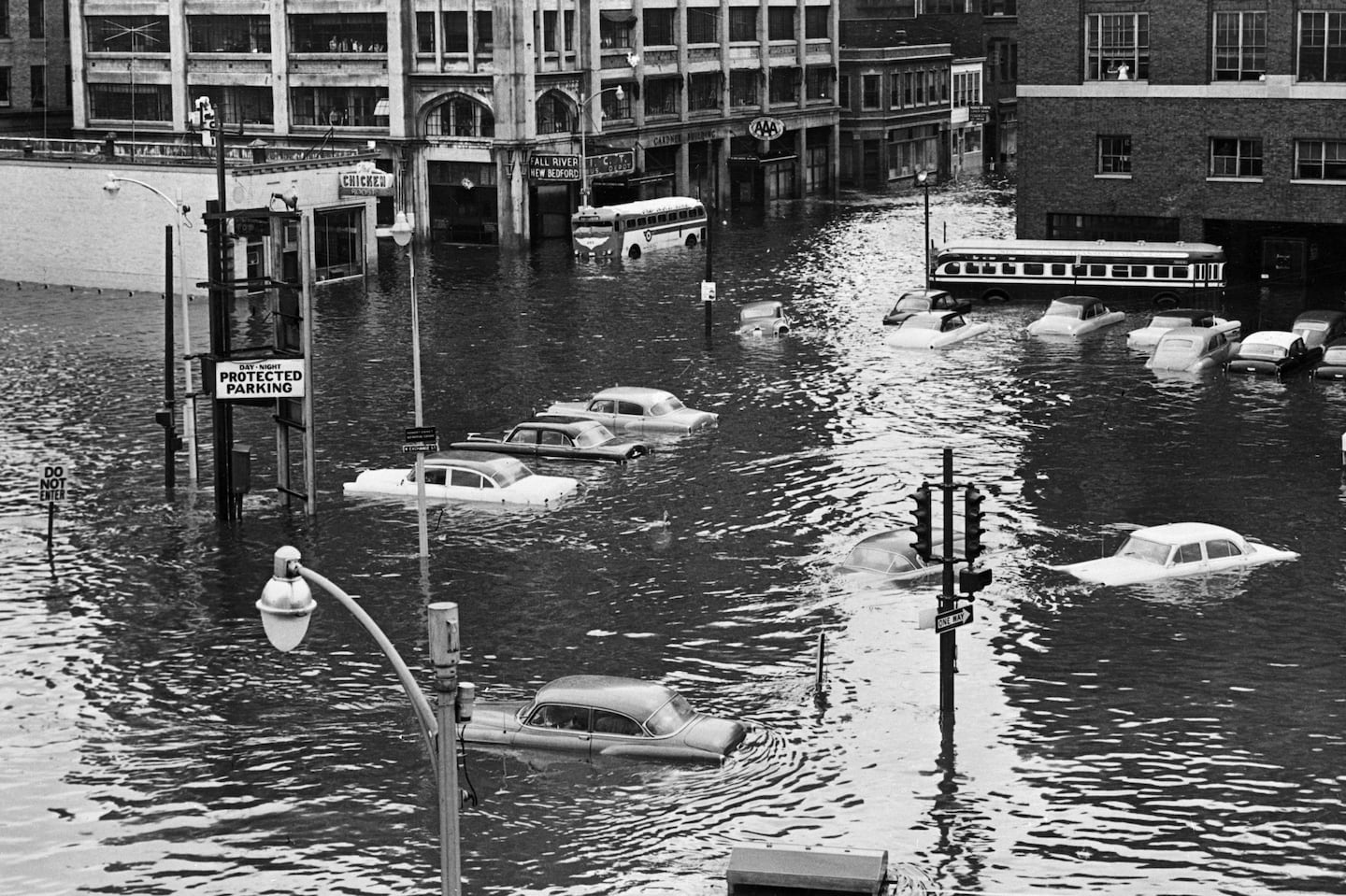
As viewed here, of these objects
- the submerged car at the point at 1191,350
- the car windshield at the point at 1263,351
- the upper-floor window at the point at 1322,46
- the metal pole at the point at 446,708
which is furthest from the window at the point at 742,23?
the metal pole at the point at 446,708

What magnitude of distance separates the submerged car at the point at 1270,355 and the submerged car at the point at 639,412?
19.0 m

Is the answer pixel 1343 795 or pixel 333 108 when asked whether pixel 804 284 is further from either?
pixel 1343 795

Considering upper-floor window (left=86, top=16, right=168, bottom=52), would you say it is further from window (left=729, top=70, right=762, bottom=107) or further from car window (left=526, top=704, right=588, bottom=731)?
car window (left=526, top=704, right=588, bottom=731)

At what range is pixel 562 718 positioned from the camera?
33406 millimetres

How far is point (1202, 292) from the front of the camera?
3199 inches

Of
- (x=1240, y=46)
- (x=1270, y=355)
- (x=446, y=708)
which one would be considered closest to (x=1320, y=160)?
(x=1240, y=46)

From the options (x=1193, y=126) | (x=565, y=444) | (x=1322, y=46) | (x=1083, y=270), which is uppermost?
(x=1322, y=46)

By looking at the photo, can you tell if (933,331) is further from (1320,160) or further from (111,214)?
(111,214)

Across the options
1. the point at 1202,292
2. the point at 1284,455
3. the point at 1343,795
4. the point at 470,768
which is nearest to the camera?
the point at 1343,795

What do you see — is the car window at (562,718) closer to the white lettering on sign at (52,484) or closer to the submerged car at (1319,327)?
the white lettering on sign at (52,484)

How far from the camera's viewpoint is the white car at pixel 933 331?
7281cm

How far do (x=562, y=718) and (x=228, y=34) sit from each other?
92.1 meters

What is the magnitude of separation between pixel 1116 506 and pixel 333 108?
243 feet

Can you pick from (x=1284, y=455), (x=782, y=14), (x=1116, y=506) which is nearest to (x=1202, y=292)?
(x=1284, y=455)
